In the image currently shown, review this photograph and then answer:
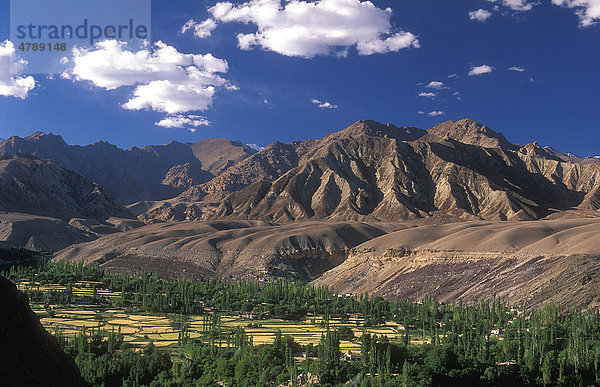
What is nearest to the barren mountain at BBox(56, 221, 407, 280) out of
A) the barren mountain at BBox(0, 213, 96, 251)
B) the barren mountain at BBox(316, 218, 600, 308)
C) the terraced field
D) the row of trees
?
the barren mountain at BBox(316, 218, 600, 308)

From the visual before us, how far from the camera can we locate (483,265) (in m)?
97.6

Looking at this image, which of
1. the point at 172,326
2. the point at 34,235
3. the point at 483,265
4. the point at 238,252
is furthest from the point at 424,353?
the point at 34,235

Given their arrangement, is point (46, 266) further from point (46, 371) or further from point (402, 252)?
point (46, 371)

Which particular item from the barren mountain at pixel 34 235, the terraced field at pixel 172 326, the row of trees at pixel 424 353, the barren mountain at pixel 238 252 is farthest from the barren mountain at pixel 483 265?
the barren mountain at pixel 34 235

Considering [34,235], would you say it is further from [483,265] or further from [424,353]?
[424,353]

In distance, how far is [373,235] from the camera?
5920 inches

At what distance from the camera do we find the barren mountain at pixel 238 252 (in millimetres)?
131375

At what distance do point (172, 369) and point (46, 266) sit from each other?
325 feet

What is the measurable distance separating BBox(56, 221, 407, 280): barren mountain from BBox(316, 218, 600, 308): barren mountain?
10.2 metres

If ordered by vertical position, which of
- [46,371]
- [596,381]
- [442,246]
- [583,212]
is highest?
[583,212]

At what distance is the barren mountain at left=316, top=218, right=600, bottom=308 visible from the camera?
259 feet

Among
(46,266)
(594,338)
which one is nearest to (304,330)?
(594,338)

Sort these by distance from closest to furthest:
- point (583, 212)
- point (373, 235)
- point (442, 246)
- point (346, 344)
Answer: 1. point (346, 344)
2. point (442, 246)
3. point (373, 235)
4. point (583, 212)

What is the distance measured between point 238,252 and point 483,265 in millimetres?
65735
